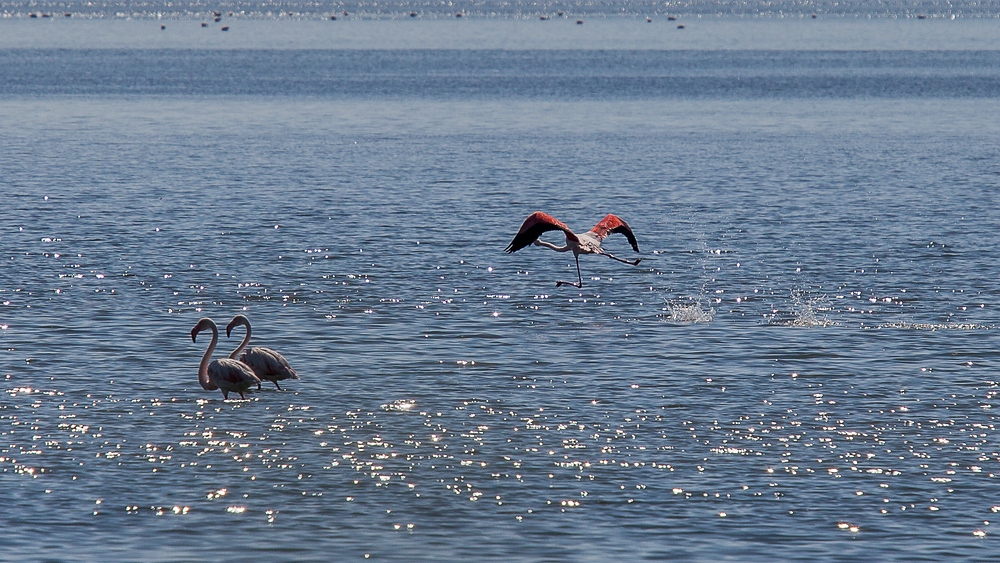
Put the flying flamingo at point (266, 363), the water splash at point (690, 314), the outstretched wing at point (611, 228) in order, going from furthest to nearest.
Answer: the outstretched wing at point (611, 228)
the water splash at point (690, 314)
the flying flamingo at point (266, 363)

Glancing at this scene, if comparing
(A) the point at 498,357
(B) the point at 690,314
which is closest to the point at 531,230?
(A) the point at 498,357

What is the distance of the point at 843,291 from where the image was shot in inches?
1217

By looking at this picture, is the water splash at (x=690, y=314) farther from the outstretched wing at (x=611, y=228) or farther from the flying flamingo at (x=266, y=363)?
the flying flamingo at (x=266, y=363)

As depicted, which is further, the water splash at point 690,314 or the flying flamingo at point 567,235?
the water splash at point 690,314

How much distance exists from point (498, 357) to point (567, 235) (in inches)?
158

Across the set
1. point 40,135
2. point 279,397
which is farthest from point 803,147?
point 279,397

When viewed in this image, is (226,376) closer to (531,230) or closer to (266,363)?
(266,363)

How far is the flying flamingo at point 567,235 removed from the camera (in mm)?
26109

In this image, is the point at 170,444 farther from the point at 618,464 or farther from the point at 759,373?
the point at 759,373

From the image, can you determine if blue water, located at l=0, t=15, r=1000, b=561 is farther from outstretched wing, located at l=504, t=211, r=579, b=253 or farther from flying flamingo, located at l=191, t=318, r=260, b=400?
outstretched wing, located at l=504, t=211, r=579, b=253

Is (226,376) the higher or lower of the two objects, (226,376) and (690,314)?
the higher

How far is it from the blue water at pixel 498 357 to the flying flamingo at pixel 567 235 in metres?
1.33

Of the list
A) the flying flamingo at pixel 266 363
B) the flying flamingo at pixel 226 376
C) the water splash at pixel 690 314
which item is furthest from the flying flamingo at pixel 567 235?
the flying flamingo at pixel 226 376

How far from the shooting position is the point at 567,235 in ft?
91.0
